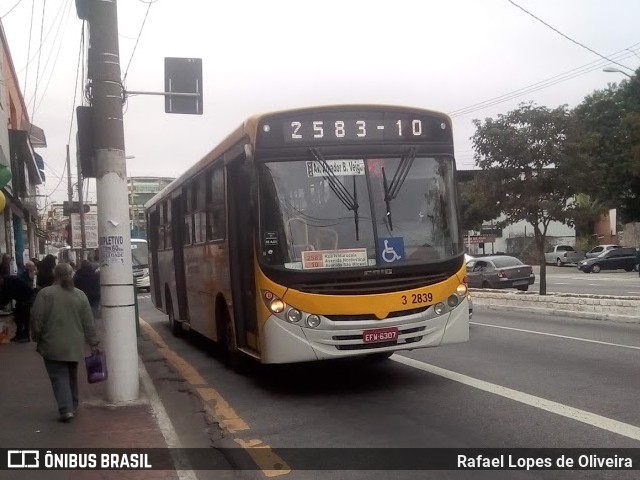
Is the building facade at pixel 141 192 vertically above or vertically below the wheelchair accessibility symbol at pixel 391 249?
above

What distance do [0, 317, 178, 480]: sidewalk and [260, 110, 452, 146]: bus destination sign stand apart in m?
3.44

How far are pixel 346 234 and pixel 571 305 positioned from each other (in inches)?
430

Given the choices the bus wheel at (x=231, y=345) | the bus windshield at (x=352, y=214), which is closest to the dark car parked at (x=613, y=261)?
the bus wheel at (x=231, y=345)

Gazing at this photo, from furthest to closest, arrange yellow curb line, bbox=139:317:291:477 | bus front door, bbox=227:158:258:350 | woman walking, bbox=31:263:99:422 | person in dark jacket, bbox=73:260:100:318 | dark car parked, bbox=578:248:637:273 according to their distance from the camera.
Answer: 1. dark car parked, bbox=578:248:637:273
2. person in dark jacket, bbox=73:260:100:318
3. bus front door, bbox=227:158:258:350
4. woman walking, bbox=31:263:99:422
5. yellow curb line, bbox=139:317:291:477

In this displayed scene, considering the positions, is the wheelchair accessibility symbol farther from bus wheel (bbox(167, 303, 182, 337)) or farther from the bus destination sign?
bus wheel (bbox(167, 303, 182, 337))

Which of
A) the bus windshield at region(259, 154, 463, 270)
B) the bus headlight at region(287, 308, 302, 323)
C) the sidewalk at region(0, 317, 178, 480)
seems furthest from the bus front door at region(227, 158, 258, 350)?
the sidewalk at region(0, 317, 178, 480)

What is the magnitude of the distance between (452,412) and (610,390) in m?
2.08

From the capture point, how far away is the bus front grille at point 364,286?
7762 mm

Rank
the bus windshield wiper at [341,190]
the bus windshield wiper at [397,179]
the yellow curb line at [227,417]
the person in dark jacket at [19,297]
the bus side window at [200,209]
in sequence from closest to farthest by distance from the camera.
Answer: the yellow curb line at [227,417] < the bus windshield wiper at [341,190] < the bus windshield wiper at [397,179] < the bus side window at [200,209] < the person in dark jacket at [19,297]

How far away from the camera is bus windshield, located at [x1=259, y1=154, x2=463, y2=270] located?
7.85 metres

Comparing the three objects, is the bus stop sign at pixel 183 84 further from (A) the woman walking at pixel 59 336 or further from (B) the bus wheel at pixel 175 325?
(B) the bus wheel at pixel 175 325

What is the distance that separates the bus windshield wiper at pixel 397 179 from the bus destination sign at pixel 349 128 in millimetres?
216

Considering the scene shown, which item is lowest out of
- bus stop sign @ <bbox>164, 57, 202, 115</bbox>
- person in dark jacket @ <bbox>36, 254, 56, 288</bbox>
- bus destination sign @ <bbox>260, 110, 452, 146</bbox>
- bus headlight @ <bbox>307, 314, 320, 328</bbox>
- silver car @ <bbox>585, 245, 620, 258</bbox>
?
silver car @ <bbox>585, 245, 620, 258</bbox>

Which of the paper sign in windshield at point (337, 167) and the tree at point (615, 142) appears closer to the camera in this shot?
the paper sign in windshield at point (337, 167)
